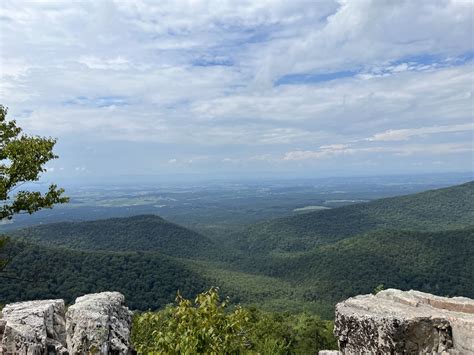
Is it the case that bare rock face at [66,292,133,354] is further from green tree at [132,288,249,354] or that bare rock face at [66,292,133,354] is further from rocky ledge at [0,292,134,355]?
green tree at [132,288,249,354]

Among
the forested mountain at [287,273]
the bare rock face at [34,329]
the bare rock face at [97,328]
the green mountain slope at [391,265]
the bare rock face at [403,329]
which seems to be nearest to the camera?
the bare rock face at [34,329]

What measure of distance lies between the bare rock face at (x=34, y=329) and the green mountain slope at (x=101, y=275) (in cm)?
6732

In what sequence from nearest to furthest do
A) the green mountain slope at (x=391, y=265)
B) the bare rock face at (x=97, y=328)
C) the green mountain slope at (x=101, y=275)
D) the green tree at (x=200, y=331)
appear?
1. the green tree at (x=200, y=331)
2. the bare rock face at (x=97, y=328)
3. the green mountain slope at (x=101, y=275)
4. the green mountain slope at (x=391, y=265)

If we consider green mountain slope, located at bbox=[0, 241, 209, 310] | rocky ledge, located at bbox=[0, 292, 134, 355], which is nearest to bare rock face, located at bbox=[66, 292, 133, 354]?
rocky ledge, located at bbox=[0, 292, 134, 355]

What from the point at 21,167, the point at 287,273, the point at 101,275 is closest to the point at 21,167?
the point at 21,167

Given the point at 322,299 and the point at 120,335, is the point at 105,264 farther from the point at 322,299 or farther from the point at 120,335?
the point at 120,335

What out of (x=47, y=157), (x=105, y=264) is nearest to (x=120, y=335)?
(x=47, y=157)

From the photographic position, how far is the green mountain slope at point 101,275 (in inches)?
3113

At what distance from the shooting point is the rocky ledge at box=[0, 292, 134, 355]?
29.5 ft

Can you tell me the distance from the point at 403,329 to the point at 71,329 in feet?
28.7

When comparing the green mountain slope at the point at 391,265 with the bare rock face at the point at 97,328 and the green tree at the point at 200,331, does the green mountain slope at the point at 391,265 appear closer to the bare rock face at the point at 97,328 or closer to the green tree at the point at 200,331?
the green tree at the point at 200,331

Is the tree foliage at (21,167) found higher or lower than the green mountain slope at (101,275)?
higher

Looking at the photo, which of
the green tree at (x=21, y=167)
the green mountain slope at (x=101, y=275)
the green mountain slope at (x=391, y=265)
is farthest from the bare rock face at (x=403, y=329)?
the green mountain slope at (x=391, y=265)

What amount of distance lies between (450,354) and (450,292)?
114371 millimetres
